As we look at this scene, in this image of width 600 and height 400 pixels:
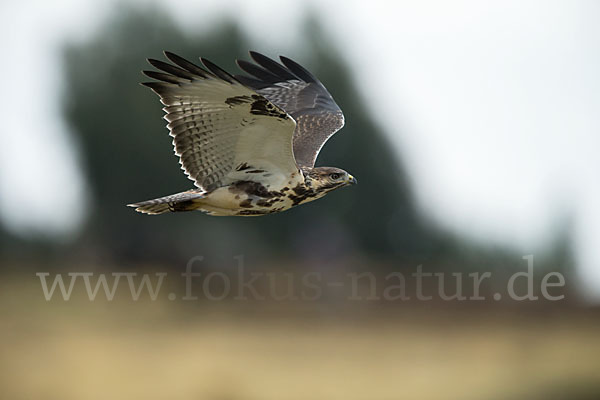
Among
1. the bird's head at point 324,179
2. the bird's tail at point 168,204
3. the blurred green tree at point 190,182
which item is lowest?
the blurred green tree at point 190,182

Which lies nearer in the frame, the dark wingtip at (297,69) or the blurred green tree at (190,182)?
the dark wingtip at (297,69)

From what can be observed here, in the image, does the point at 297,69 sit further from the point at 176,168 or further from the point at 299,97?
the point at 176,168

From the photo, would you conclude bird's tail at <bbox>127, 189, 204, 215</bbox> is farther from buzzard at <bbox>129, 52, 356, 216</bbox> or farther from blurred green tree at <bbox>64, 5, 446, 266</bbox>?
blurred green tree at <bbox>64, 5, 446, 266</bbox>

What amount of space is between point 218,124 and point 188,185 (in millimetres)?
26770

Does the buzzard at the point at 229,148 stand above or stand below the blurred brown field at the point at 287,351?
above

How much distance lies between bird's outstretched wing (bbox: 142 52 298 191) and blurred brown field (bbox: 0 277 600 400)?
9.83 metres

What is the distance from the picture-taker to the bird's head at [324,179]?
8.37m

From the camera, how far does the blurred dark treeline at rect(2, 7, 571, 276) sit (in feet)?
116

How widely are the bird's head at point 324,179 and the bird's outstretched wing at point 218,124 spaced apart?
0.62ft

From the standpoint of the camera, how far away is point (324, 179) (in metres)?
8.41

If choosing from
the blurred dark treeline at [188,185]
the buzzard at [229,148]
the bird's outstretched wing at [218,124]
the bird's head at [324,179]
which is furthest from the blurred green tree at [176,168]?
the bird's outstretched wing at [218,124]

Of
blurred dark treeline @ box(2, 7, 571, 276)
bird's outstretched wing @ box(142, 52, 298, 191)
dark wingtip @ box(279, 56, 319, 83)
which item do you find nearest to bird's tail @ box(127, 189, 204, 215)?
bird's outstretched wing @ box(142, 52, 298, 191)

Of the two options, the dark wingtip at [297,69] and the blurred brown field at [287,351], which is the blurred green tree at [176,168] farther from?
the dark wingtip at [297,69]

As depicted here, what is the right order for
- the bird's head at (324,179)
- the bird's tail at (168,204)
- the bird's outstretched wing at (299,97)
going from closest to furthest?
the bird's tail at (168,204) → the bird's head at (324,179) → the bird's outstretched wing at (299,97)
